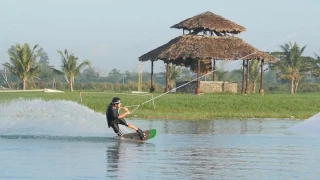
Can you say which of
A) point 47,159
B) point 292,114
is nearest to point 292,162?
point 47,159

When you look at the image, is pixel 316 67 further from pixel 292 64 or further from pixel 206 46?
pixel 206 46

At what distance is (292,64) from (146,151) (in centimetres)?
5871

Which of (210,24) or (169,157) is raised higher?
(210,24)

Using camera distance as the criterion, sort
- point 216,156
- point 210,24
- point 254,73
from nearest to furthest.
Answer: point 216,156 < point 210,24 < point 254,73

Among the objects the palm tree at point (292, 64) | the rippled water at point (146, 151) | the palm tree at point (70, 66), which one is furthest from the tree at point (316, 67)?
the rippled water at point (146, 151)

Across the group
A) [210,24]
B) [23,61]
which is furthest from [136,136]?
[23,61]

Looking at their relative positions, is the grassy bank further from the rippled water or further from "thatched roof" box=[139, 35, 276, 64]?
the rippled water

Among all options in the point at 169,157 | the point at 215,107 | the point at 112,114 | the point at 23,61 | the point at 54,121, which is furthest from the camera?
the point at 23,61

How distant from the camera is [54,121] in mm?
25672

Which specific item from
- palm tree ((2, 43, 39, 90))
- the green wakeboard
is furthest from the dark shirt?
palm tree ((2, 43, 39, 90))

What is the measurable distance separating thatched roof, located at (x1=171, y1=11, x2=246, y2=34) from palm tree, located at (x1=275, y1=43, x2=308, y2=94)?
19.2m

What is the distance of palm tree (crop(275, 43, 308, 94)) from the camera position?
7688cm

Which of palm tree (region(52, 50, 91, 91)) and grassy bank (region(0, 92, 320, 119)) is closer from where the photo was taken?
grassy bank (region(0, 92, 320, 119))

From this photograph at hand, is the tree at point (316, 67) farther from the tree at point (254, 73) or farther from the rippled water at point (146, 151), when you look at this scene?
the rippled water at point (146, 151)
